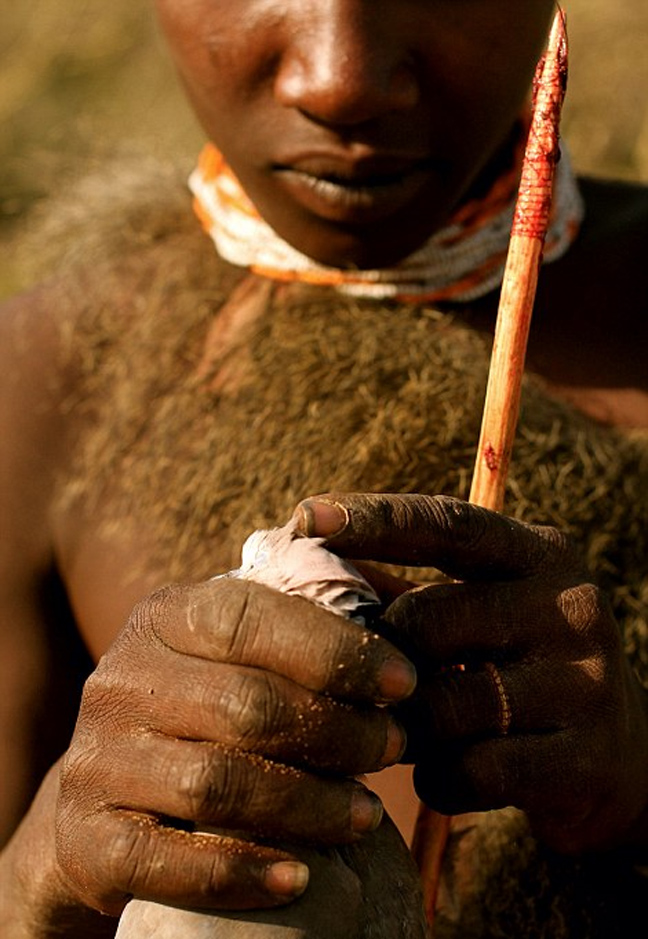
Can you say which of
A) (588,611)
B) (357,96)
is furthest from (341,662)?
(357,96)

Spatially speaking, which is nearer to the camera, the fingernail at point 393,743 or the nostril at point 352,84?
the fingernail at point 393,743

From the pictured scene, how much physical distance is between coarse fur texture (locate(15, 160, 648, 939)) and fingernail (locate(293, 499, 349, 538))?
0.49m

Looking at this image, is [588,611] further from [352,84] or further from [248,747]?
[352,84]

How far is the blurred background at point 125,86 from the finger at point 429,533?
285cm

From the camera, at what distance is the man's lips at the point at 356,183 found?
153cm

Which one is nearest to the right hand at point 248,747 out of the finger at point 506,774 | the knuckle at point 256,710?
the knuckle at point 256,710

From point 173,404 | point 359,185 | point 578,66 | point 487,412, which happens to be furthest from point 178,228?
point 578,66

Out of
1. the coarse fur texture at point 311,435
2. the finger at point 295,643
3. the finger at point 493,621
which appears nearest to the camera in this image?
the finger at point 295,643

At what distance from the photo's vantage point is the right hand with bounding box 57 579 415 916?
1006 mm

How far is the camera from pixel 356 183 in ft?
5.08

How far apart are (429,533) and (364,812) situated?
0.68ft

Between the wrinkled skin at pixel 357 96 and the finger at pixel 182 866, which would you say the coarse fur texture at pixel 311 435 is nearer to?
the wrinkled skin at pixel 357 96

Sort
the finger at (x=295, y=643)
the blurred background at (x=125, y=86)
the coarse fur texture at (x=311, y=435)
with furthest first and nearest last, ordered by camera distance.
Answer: the blurred background at (x=125, y=86) < the coarse fur texture at (x=311, y=435) < the finger at (x=295, y=643)

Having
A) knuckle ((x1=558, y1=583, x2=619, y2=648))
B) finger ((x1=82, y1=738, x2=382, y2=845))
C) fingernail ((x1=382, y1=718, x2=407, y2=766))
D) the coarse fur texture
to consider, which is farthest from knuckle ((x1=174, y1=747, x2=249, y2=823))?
the coarse fur texture
